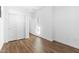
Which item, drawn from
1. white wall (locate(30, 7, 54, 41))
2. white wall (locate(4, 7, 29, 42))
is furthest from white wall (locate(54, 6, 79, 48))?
white wall (locate(4, 7, 29, 42))

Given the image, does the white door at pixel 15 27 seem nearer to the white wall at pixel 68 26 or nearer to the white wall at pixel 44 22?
the white wall at pixel 44 22

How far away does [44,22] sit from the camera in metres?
2.47

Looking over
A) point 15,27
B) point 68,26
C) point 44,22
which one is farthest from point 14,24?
point 68,26

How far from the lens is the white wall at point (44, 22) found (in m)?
2.33

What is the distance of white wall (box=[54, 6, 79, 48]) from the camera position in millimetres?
2682

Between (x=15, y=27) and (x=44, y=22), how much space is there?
72cm

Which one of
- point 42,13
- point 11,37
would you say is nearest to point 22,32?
point 11,37

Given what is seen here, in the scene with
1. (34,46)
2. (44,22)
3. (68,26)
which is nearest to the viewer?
(34,46)

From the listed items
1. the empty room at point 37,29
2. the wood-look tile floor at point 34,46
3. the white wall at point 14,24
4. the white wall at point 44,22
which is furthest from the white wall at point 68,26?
the white wall at point 14,24

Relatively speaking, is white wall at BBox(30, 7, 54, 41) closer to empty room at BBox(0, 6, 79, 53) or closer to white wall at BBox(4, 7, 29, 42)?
empty room at BBox(0, 6, 79, 53)

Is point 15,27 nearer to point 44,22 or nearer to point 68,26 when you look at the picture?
point 44,22

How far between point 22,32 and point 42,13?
29.6 inches

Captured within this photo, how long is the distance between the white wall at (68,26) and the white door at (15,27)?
0.95 meters
